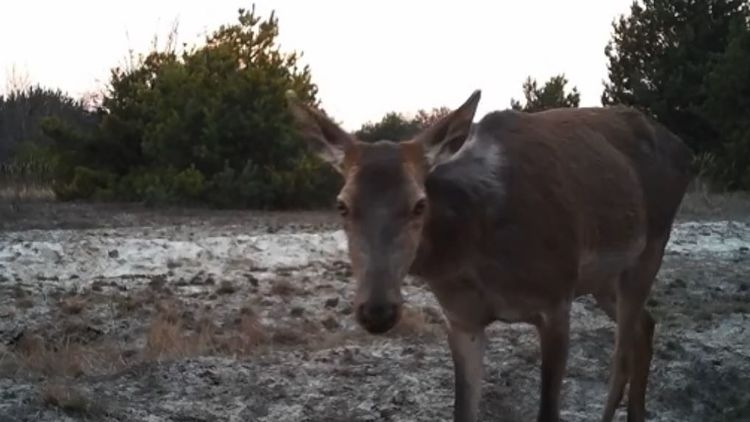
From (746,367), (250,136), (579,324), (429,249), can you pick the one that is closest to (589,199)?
(429,249)

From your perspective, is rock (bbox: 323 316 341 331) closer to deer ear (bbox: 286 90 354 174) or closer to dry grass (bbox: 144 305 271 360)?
dry grass (bbox: 144 305 271 360)

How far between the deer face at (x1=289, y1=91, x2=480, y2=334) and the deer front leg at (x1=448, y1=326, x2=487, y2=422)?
1345 mm

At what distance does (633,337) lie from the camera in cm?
895

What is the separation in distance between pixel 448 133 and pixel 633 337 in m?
3.39

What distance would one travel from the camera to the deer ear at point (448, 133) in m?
6.21

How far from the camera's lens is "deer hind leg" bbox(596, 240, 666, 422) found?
8742 mm

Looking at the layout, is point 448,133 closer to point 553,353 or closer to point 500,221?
point 500,221

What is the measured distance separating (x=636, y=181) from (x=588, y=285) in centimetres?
96

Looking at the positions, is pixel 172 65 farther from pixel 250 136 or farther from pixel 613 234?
pixel 613 234

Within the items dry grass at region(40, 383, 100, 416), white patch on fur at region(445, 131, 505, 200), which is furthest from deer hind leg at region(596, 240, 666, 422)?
dry grass at region(40, 383, 100, 416)

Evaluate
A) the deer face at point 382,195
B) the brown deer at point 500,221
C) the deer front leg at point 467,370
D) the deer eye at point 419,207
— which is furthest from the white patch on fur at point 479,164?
the deer front leg at point 467,370

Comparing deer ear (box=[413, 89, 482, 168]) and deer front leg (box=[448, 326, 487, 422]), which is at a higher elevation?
deer ear (box=[413, 89, 482, 168])

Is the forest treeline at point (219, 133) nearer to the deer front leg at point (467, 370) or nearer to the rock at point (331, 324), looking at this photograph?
the rock at point (331, 324)

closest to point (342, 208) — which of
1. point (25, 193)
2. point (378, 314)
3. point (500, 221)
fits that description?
point (378, 314)
